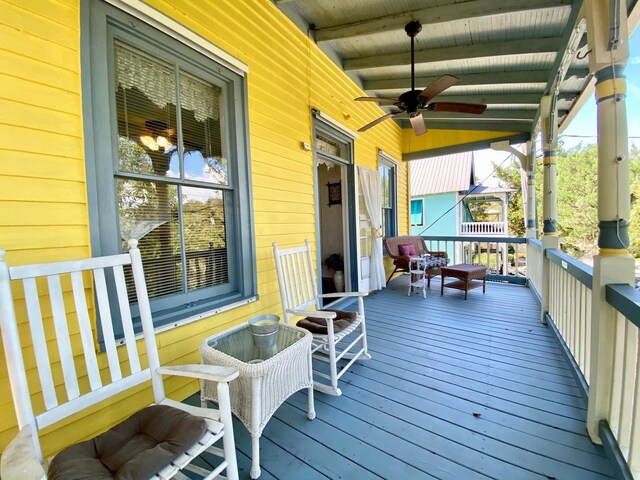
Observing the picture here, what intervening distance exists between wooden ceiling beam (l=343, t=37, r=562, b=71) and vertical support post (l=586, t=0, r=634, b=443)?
1824 millimetres

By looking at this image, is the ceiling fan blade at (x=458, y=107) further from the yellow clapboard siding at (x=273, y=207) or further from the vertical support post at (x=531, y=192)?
the vertical support post at (x=531, y=192)

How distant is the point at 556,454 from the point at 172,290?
7.76 feet

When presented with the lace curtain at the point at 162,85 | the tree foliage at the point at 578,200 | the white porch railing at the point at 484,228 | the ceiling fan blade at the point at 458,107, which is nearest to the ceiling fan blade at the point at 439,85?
the ceiling fan blade at the point at 458,107

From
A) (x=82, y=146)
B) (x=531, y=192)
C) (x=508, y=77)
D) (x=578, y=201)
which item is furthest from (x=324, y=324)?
(x=578, y=201)

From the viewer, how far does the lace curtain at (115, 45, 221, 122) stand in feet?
5.39

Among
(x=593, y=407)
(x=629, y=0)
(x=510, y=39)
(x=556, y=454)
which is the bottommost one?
(x=556, y=454)

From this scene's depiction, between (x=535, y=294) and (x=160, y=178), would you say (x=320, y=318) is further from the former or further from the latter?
(x=535, y=294)

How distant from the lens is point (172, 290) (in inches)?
74.4

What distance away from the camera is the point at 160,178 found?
1.78 m

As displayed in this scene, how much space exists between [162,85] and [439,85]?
226 centimetres

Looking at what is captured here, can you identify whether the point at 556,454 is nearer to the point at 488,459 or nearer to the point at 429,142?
the point at 488,459

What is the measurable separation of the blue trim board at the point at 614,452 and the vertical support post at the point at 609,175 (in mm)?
37

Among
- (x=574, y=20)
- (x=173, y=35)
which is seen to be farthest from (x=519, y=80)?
(x=173, y=35)

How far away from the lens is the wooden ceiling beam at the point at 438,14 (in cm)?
241
